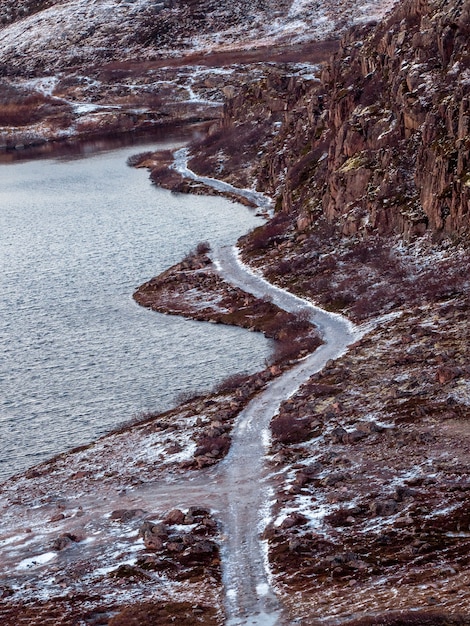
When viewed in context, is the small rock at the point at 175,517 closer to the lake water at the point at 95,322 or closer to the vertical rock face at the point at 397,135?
the lake water at the point at 95,322

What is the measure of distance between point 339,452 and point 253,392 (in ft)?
38.6

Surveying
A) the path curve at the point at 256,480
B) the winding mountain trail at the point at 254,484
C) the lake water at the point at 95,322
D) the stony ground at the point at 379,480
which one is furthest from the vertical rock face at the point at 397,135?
the stony ground at the point at 379,480

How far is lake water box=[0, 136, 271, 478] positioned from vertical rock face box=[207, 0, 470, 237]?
12921 millimetres

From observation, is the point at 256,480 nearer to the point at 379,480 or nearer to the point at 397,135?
the point at 379,480

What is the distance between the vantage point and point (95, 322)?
75062 mm

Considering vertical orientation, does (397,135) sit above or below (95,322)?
above

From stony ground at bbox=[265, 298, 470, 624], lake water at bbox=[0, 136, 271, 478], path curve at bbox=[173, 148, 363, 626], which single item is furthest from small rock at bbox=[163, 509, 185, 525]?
lake water at bbox=[0, 136, 271, 478]

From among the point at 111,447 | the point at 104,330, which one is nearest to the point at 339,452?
the point at 111,447

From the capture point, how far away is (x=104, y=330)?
73125 millimetres

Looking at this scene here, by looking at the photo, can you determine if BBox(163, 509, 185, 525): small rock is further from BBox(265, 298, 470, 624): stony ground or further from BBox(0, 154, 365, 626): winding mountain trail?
BBox(265, 298, 470, 624): stony ground

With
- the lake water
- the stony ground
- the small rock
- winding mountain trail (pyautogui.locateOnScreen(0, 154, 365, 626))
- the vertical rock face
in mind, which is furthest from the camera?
the vertical rock face

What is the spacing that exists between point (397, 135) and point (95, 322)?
33.4 m

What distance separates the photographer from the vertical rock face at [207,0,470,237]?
7781cm

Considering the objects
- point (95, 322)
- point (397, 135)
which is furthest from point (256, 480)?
point (397, 135)
